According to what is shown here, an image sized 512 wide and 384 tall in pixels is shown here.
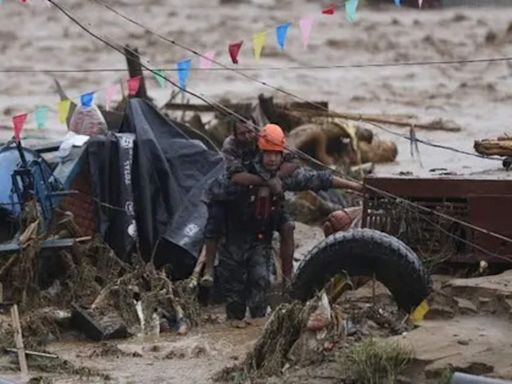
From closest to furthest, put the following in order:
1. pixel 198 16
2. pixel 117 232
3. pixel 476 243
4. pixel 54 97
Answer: pixel 476 243 < pixel 117 232 < pixel 54 97 < pixel 198 16

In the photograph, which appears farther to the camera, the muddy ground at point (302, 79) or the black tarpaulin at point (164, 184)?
the black tarpaulin at point (164, 184)

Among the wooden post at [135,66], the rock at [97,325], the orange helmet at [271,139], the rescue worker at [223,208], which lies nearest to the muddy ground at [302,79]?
the rock at [97,325]

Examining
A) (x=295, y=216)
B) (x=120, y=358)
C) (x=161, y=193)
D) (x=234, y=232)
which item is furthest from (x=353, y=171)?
(x=120, y=358)

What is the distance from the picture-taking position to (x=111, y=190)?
42.0 ft

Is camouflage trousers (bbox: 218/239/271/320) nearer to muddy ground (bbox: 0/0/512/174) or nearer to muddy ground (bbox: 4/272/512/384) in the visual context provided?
muddy ground (bbox: 4/272/512/384)

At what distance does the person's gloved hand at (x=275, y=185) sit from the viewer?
1133cm

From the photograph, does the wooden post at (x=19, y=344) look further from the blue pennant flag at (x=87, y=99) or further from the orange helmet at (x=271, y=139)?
the blue pennant flag at (x=87, y=99)

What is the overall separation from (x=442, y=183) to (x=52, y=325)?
2.90 meters

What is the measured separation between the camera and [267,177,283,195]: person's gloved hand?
1133 centimetres

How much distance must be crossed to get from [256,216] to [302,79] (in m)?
16.9

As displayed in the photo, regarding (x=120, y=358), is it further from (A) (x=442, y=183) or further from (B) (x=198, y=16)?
(B) (x=198, y=16)

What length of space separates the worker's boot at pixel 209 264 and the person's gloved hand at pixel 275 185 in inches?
26.8

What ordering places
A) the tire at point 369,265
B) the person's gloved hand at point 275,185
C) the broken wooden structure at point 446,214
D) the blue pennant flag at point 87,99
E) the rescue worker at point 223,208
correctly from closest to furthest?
the tire at point 369,265, the broken wooden structure at point 446,214, the person's gloved hand at point 275,185, the rescue worker at point 223,208, the blue pennant flag at point 87,99

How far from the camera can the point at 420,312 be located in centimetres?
977
